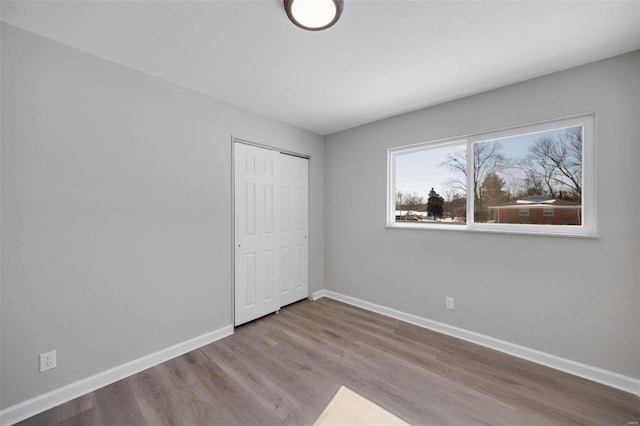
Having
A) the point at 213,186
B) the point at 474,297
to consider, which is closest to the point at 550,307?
the point at 474,297

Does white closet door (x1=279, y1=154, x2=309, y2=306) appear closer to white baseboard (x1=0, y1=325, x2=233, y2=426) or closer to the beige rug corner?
white baseboard (x1=0, y1=325, x2=233, y2=426)

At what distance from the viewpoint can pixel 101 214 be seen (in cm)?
191

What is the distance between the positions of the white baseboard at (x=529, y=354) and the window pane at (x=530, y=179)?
1.16 metres

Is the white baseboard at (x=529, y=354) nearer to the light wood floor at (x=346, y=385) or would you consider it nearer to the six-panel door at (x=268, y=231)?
the light wood floor at (x=346, y=385)

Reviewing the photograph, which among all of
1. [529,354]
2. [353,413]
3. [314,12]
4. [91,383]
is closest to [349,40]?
[314,12]

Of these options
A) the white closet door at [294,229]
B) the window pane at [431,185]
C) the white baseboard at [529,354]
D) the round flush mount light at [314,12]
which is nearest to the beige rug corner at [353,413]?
the white baseboard at [529,354]

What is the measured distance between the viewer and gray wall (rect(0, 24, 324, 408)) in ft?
5.23

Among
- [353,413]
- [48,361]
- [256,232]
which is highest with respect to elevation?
[256,232]

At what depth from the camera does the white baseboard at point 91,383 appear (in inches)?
61.6

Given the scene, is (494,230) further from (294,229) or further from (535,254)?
(294,229)

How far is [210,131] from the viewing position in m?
2.56

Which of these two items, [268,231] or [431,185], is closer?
[431,185]

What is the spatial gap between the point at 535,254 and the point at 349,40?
7.86 ft

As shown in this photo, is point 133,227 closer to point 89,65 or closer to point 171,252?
point 171,252
